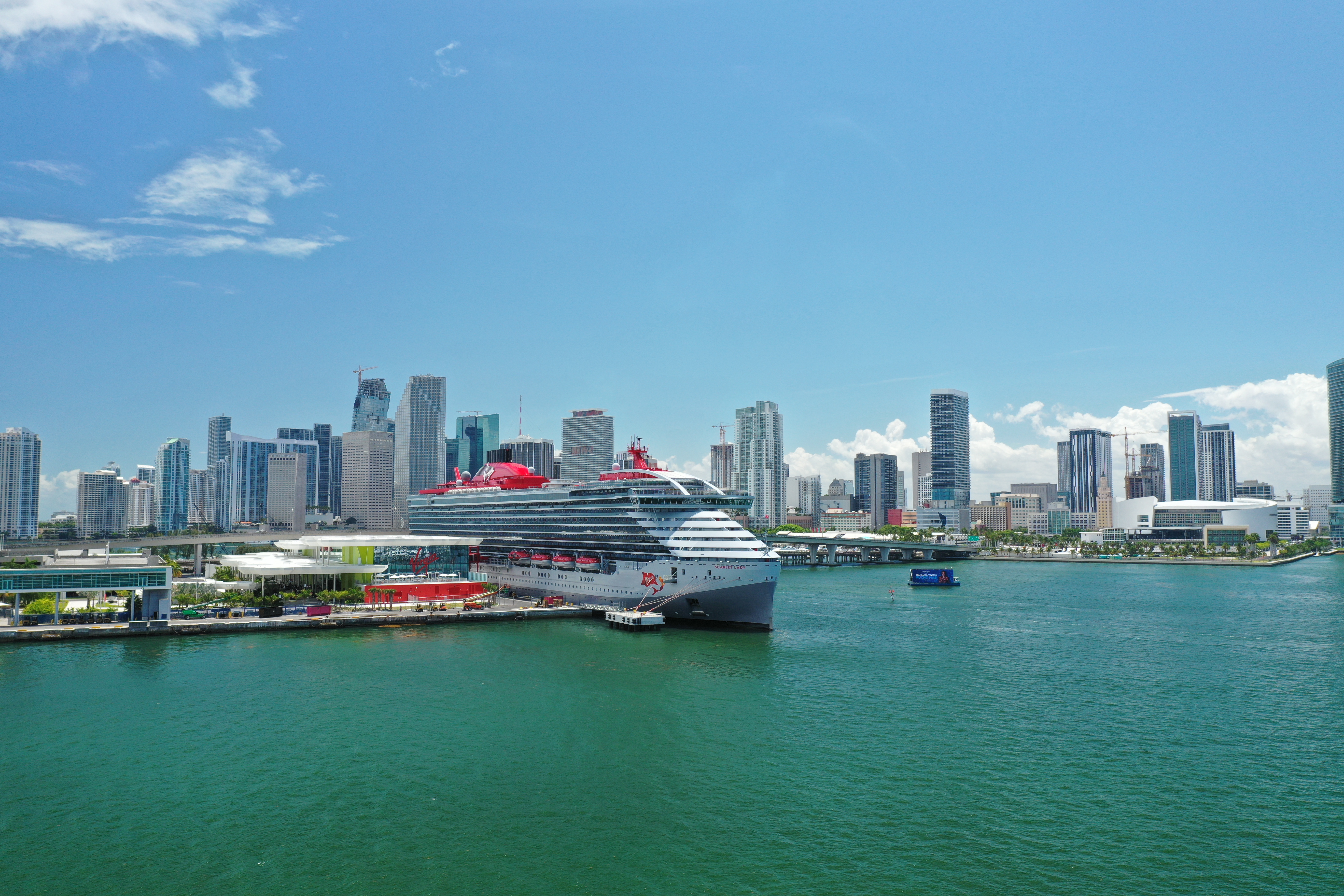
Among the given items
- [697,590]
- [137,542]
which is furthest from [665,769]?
[137,542]

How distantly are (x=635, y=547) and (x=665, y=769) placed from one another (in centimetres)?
3440

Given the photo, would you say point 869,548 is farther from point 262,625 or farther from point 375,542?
point 262,625

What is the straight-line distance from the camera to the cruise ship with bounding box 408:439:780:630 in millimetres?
57562

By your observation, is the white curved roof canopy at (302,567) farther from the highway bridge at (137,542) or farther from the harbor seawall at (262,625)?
the highway bridge at (137,542)

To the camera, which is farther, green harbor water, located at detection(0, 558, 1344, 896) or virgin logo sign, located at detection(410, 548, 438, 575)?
virgin logo sign, located at detection(410, 548, 438, 575)

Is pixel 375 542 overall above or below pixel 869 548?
above

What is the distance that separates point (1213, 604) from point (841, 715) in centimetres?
6863

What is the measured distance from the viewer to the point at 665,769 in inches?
1147

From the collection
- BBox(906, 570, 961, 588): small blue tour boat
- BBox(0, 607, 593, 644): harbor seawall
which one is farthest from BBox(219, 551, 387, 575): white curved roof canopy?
BBox(906, 570, 961, 588): small blue tour boat

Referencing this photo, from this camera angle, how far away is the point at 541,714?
3594 centimetres

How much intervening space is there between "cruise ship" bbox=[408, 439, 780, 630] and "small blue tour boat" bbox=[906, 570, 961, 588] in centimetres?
5034

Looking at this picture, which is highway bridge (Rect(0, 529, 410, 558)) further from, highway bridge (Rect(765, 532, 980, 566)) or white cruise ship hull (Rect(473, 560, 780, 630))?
highway bridge (Rect(765, 532, 980, 566))

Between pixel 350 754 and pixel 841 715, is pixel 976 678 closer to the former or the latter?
pixel 841 715

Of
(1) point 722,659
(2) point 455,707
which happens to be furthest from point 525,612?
(2) point 455,707
